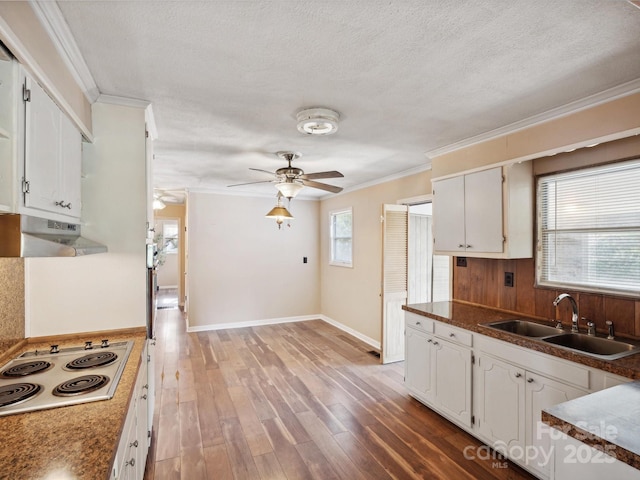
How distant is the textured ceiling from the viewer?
1410mm

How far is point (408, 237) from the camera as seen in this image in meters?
4.44

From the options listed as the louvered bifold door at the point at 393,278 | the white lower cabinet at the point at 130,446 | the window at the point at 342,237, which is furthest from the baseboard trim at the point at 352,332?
the white lower cabinet at the point at 130,446

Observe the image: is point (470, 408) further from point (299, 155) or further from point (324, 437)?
point (299, 155)

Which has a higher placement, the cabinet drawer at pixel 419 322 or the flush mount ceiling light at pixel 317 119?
the flush mount ceiling light at pixel 317 119

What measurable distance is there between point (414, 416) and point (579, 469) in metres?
1.92

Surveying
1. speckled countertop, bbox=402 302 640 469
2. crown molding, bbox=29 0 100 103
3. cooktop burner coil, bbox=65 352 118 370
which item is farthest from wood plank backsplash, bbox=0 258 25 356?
speckled countertop, bbox=402 302 640 469

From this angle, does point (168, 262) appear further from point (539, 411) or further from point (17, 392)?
point (539, 411)

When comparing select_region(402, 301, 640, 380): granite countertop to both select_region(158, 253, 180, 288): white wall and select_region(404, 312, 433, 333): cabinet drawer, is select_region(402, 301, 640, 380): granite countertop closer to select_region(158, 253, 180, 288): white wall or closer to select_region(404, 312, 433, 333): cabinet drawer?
select_region(404, 312, 433, 333): cabinet drawer

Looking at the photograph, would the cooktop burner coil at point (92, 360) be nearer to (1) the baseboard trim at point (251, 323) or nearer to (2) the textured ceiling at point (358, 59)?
(2) the textured ceiling at point (358, 59)

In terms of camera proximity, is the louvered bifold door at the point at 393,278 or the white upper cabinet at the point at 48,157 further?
the louvered bifold door at the point at 393,278

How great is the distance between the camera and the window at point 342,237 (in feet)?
19.4

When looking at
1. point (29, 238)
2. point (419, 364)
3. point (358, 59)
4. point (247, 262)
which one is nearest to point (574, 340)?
point (419, 364)

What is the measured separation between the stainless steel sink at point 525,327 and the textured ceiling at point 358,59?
160 centimetres

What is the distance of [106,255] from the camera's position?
7.48ft
